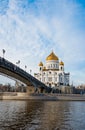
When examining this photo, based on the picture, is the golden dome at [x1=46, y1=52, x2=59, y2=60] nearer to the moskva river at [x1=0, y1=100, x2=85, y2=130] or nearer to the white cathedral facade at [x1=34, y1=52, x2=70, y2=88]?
the white cathedral facade at [x1=34, y1=52, x2=70, y2=88]

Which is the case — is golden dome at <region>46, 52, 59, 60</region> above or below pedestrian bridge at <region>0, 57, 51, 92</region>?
above

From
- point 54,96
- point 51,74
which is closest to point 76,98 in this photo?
point 54,96

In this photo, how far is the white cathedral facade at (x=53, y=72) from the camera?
120625 millimetres

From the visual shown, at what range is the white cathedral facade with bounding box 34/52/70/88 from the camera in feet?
396

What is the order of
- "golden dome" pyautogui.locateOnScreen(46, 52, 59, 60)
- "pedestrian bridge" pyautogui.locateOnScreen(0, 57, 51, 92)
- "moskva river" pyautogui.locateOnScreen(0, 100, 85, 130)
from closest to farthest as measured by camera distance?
"moskva river" pyautogui.locateOnScreen(0, 100, 85, 130)
"pedestrian bridge" pyautogui.locateOnScreen(0, 57, 51, 92)
"golden dome" pyautogui.locateOnScreen(46, 52, 59, 60)

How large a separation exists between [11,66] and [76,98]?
41207 millimetres

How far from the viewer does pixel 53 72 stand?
397 ft

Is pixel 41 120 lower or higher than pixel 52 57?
lower

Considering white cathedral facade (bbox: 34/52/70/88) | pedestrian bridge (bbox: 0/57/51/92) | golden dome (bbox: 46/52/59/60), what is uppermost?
golden dome (bbox: 46/52/59/60)

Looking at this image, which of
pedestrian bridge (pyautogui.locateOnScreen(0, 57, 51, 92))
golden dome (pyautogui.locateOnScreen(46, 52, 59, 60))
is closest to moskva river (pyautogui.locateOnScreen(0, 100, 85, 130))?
pedestrian bridge (pyautogui.locateOnScreen(0, 57, 51, 92))

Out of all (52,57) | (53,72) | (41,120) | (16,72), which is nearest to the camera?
(41,120)

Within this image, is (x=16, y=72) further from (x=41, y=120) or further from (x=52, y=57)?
(x=52, y=57)

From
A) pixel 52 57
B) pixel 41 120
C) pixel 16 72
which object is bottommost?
pixel 41 120

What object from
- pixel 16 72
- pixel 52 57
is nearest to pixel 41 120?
pixel 16 72
